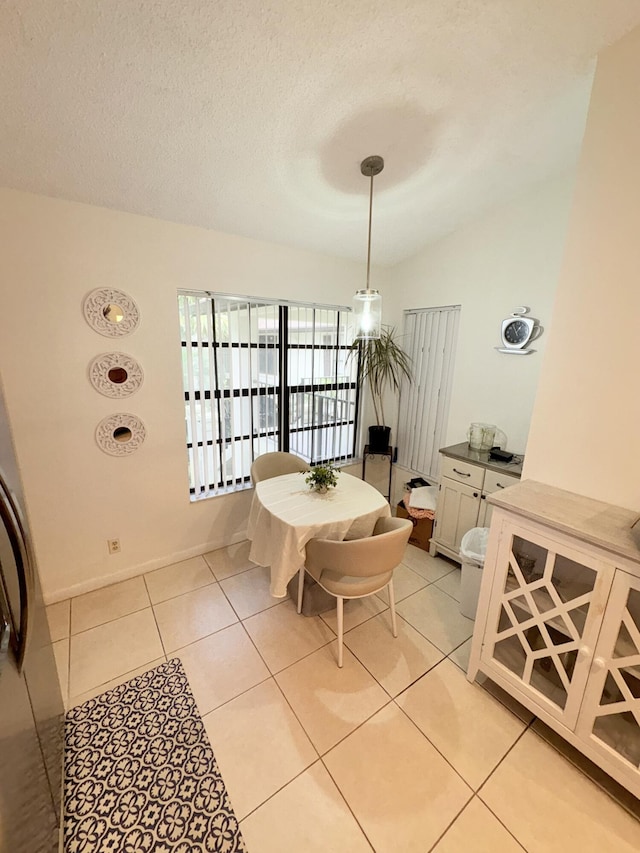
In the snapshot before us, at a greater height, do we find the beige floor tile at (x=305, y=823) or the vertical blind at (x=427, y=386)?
the vertical blind at (x=427, y=386)

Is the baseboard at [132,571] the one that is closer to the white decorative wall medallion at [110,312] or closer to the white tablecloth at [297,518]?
the white tablecloth at [297,518]

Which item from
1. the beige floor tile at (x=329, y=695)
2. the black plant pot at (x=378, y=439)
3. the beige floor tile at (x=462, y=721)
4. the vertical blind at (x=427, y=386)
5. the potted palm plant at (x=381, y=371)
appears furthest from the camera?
the black plant pot at (x=378, y=439)

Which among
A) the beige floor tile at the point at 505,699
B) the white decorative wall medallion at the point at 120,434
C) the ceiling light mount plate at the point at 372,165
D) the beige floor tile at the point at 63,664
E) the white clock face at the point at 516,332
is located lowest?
the beige floor tile at the point at 505,699

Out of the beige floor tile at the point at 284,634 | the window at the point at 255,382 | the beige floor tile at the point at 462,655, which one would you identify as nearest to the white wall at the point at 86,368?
the window at the point at 255,382

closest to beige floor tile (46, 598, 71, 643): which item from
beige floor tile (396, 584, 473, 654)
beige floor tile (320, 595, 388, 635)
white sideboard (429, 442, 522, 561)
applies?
beige floor tile (320, 595, 388, 635)

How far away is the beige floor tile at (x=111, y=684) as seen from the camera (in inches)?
66.2

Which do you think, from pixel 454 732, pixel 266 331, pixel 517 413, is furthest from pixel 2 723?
pixel 517 413

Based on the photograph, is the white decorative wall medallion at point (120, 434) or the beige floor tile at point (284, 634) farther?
the white decorative wall medallion at point (120, 434)

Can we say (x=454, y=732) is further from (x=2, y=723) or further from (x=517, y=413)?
(x=517, y=413)

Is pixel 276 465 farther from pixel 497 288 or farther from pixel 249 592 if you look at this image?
pixel 497 288

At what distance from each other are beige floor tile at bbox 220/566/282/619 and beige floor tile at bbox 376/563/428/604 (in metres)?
0.78

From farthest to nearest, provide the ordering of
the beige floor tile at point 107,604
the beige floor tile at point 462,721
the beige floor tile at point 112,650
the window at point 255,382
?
1. the window at point 255,382
2. the beige floor tile at point 107,604
3. the beige floor tile at point 112,650
4. the beige floor tile at point 462,721

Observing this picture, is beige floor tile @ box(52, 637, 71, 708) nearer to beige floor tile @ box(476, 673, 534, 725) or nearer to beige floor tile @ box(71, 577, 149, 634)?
beige floor tile @ box(71, 577, 149, 634)

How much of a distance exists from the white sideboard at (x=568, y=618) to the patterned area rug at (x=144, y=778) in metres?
1.36
